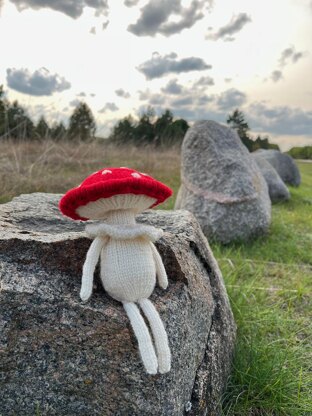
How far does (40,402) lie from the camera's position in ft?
4.58

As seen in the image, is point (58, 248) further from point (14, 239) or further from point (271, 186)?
point (271, 186)

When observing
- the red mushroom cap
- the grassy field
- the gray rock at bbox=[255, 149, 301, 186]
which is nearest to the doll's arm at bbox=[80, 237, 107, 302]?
the red mushroom cap

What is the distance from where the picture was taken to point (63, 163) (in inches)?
298

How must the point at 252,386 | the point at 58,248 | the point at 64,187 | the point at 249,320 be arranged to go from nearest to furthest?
the point at 58,248, the point at 252,386, the point at 249,320, the point at 64,187

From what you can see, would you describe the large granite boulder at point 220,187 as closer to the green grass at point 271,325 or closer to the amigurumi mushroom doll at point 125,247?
the green grass at point 271,325

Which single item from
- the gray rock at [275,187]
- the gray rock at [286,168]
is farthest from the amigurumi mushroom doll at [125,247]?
the gray rock at [286,168]

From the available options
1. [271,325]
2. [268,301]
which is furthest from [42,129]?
[271,325]

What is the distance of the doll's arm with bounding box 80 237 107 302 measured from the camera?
4.44 feet

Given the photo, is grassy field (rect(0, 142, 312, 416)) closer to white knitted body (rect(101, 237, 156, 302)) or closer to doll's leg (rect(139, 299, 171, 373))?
doll's leg (rect(139, 299, 171, 373))

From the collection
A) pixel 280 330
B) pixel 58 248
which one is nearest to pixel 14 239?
pixel 58 248

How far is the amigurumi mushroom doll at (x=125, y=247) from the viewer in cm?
132

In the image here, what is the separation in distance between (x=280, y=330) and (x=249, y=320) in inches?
10.2

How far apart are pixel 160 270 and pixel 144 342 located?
0.95 feet

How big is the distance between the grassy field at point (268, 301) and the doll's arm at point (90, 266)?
933 mm
